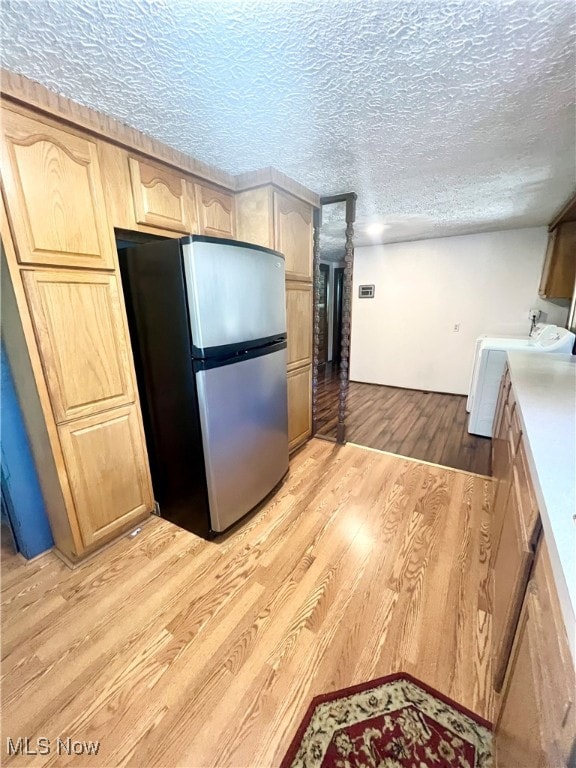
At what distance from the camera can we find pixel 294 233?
228cm

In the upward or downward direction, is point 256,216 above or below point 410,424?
above

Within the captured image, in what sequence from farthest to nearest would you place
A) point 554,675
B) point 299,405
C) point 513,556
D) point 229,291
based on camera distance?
point 299,405, point 229,291, point 513,556, point 554,675

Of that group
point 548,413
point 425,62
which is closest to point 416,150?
point 425,62

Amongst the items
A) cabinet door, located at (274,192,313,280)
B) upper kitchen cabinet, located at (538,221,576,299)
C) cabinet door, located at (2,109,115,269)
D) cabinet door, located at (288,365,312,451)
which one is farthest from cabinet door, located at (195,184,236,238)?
upper kitchen cabinet, located at (538,221,576,299)

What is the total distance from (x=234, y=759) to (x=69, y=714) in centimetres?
60

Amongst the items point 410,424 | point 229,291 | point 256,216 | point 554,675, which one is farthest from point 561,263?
point 554,675

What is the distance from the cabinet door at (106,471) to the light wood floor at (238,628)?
171mm

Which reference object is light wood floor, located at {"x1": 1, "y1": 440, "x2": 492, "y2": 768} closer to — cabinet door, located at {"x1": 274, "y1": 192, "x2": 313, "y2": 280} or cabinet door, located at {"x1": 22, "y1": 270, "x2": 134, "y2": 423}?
cabinet door, located at {"x1": 22, "y1": 270, "x2": 134, "y2": 423}

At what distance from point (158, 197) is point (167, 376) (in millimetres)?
989

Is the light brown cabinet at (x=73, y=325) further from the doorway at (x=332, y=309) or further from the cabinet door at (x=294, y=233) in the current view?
the doorway at (x=332, y=309)

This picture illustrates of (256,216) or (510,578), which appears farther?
(256,216)

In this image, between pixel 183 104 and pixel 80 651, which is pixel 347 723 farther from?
pixel 183 104

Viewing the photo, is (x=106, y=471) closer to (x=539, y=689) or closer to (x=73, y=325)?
(x=73, y=325)

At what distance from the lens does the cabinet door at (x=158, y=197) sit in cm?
158
